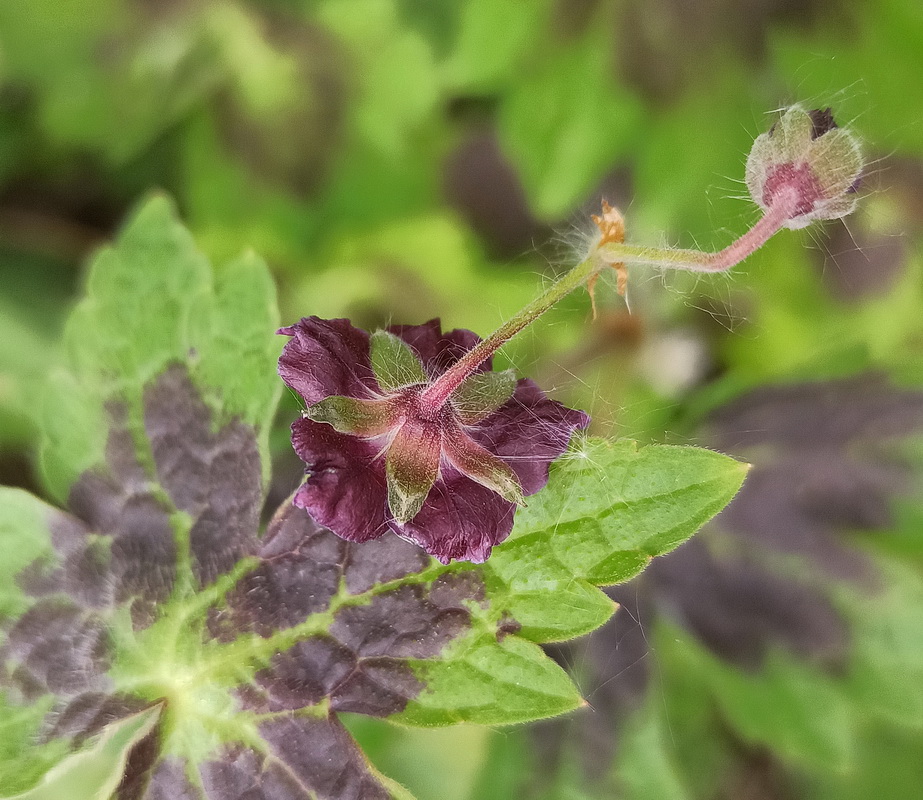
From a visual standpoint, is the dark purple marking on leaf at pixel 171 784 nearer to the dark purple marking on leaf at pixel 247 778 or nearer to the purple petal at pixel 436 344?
the dark purple marking on leaf at pixel 247 778

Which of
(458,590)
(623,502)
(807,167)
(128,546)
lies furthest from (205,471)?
(807,167)

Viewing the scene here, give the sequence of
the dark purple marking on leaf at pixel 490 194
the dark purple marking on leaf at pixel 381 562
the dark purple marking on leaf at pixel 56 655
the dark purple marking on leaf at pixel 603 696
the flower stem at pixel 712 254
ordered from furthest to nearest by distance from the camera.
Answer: the dark purple marking on leaf at pixel 490 194
the dark purple marking on leaf at pixel 603 696
the dark purple marking on leaf at pixel 56 655
the dark purple marking on leaf at pixel 381 562
the flower stem at pixel 712 254

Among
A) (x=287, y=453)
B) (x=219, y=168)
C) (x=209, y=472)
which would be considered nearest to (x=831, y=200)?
(x=209, y=472)

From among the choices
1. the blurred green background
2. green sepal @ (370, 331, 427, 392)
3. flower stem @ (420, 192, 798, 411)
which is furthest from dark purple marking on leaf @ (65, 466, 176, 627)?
flower stem @ (420, 192, 798, 411)

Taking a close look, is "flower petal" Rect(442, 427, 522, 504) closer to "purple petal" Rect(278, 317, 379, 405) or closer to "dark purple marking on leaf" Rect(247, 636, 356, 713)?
"purple petal" Rect(278, 317, 379, 405)

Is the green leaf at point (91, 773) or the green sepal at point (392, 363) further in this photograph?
the green leaf at point (91, 773)

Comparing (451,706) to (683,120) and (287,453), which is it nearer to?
(287,453)

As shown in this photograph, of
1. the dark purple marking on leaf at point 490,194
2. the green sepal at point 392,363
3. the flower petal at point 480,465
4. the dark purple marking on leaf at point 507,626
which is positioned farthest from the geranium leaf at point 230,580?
the dark purple marking on leaf at point 490,194
